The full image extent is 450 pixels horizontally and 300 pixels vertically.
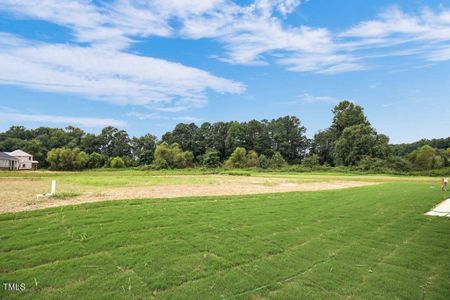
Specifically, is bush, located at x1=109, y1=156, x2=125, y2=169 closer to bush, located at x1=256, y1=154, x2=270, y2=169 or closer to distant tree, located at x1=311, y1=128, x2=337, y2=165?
bush, located at x1=256, y1=154, x2=270, y2=169

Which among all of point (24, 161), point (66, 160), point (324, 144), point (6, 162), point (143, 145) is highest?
point (324, 144)

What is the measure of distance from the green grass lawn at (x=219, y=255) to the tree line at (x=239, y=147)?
5629 cm

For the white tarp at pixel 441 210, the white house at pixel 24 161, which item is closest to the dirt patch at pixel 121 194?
the white tarp at pixel 441 210

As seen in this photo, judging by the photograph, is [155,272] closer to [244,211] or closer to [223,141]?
[244,211]

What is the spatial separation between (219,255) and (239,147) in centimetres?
7639

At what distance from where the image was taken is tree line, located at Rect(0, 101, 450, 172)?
65500 mm

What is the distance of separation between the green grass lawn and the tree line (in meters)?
56.3

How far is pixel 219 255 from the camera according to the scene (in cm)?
584

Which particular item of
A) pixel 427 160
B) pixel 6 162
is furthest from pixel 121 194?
pixel 427 160

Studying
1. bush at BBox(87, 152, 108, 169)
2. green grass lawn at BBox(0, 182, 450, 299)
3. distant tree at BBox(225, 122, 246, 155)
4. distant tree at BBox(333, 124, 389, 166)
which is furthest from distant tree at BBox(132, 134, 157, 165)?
green grass lawn at BBox(0, 182, 450, 299)

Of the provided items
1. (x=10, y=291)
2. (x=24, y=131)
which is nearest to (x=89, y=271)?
(x=10, y=291)

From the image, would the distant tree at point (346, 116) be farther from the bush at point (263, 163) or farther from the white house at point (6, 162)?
the white house at point (6, 162)

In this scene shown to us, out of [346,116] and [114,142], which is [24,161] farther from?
[346,116]

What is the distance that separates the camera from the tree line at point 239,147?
65500 mm
